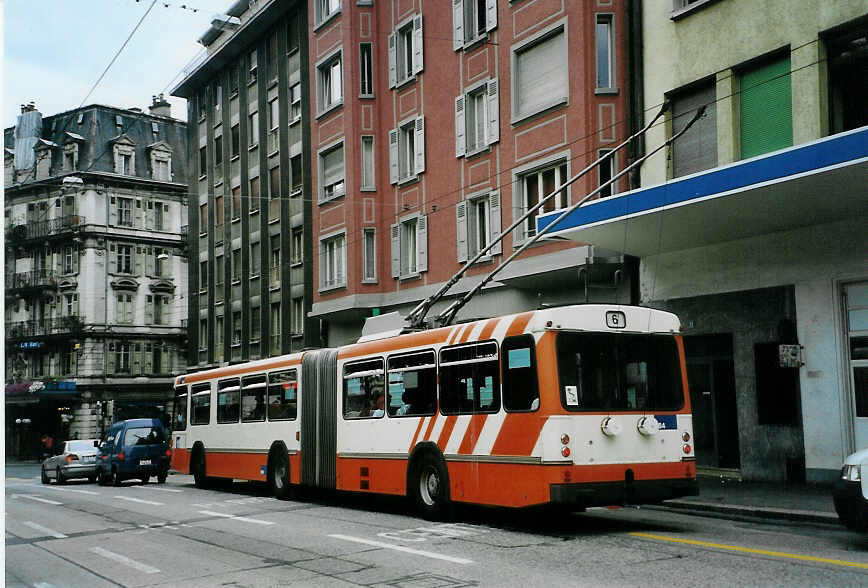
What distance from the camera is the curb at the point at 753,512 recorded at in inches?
537

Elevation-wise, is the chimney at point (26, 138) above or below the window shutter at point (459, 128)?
above

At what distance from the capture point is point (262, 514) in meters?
17.0

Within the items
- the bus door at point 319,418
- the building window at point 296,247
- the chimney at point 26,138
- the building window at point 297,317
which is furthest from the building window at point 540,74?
the chimney at point 26,138

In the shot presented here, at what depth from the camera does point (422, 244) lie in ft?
101

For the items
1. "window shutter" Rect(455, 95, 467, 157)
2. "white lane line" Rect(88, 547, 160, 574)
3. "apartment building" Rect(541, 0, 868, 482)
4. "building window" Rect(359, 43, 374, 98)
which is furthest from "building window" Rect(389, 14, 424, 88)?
"white lane line" Rect(88, 547, 160, 574)

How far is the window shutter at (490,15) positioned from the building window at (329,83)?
8.87 metres

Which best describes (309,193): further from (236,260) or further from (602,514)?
(602,514)

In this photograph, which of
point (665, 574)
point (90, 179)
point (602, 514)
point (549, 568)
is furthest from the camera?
point (90, 179)

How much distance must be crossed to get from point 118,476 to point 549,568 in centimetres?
2241

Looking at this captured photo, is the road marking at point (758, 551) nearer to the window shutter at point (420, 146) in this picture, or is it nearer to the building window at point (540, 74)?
the building window at point (540, 74)

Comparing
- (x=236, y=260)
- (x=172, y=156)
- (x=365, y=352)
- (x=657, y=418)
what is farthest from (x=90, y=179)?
(x=657, y=418)

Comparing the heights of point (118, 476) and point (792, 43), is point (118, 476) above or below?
below

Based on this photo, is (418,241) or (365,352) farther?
(418,241)

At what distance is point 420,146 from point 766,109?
1346cm
